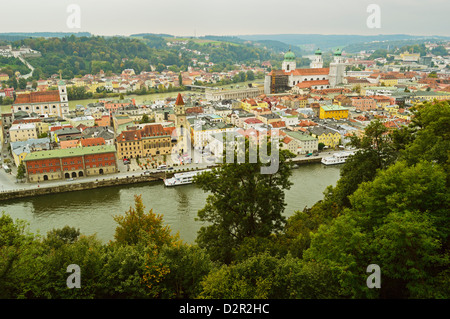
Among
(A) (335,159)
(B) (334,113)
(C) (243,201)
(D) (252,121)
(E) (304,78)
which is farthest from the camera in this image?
(E) (304,78)

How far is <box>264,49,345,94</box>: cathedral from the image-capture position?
3647cm

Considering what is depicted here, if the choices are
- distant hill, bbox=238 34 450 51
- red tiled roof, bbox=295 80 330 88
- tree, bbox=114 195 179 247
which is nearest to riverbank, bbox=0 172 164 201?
tree, bbox=114 195 179 247

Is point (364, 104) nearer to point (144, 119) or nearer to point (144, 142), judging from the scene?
point (144, 119)

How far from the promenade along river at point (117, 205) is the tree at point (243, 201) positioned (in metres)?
3.23

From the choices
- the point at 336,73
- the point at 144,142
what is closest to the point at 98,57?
the point at 336,73

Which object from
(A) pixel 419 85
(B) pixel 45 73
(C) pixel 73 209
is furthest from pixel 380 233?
(B) pixel 45 73

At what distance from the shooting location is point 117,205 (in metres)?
12.3

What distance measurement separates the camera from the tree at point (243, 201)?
629cm

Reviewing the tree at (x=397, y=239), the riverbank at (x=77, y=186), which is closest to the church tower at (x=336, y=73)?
the riverbank at (x=77, y=186)

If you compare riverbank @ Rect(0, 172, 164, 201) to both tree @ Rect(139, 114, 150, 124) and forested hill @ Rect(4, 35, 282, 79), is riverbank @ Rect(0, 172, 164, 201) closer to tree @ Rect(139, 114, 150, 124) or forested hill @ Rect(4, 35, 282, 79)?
tree @ Rect(139, 114, 150, 124)

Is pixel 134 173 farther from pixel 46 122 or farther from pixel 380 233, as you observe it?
pixel 380 233

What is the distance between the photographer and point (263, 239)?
5938mm

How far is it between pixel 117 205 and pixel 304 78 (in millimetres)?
31423

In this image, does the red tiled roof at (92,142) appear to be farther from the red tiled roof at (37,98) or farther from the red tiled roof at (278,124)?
the red tiled roof at (37,98)
